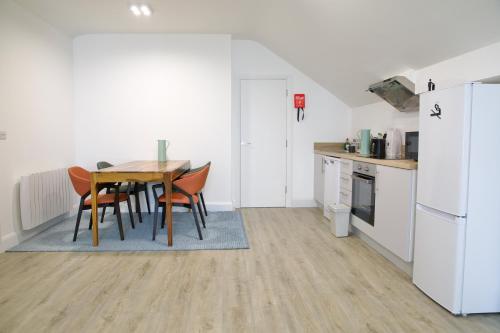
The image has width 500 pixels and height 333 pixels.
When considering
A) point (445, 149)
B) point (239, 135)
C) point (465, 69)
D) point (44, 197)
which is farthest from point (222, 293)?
point (239, 135)

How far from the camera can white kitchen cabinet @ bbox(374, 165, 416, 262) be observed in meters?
2.49

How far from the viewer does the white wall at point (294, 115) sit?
492cm

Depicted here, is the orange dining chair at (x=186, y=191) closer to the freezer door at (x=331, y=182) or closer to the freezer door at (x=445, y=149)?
the freezer door at (x=331, y=182)

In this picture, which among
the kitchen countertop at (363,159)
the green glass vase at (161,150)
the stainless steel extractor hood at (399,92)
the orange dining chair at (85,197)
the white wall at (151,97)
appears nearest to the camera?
the kitchen countertop at (363,159)

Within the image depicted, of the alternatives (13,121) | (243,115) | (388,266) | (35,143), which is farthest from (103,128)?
(388,266)

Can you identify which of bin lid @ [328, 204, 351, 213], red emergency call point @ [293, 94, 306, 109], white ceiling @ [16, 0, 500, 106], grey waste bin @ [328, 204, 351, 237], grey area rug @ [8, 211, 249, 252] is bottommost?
grey area rug @ [8, 211, 249, 252]

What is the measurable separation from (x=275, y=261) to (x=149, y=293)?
1.14m

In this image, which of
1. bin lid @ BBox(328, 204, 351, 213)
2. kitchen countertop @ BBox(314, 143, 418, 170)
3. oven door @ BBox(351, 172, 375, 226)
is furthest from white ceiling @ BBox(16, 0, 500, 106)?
bin lid @ BBox(328, 204, 351, 213)

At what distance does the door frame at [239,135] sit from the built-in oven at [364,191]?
160 cm

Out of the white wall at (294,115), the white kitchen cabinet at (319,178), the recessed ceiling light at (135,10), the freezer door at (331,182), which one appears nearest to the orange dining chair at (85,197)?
the recessed ceiling light at (135,10)

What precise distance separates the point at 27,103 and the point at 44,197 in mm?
1073

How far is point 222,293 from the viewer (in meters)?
2.29

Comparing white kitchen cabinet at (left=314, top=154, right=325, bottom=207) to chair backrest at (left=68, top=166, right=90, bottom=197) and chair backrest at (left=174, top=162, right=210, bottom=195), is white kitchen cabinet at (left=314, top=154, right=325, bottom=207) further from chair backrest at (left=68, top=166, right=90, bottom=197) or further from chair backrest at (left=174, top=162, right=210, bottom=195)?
chair backrest at (left=68, top=166, right=90, bottom=197)

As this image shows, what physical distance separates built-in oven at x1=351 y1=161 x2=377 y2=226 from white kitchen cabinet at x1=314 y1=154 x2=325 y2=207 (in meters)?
1.00
